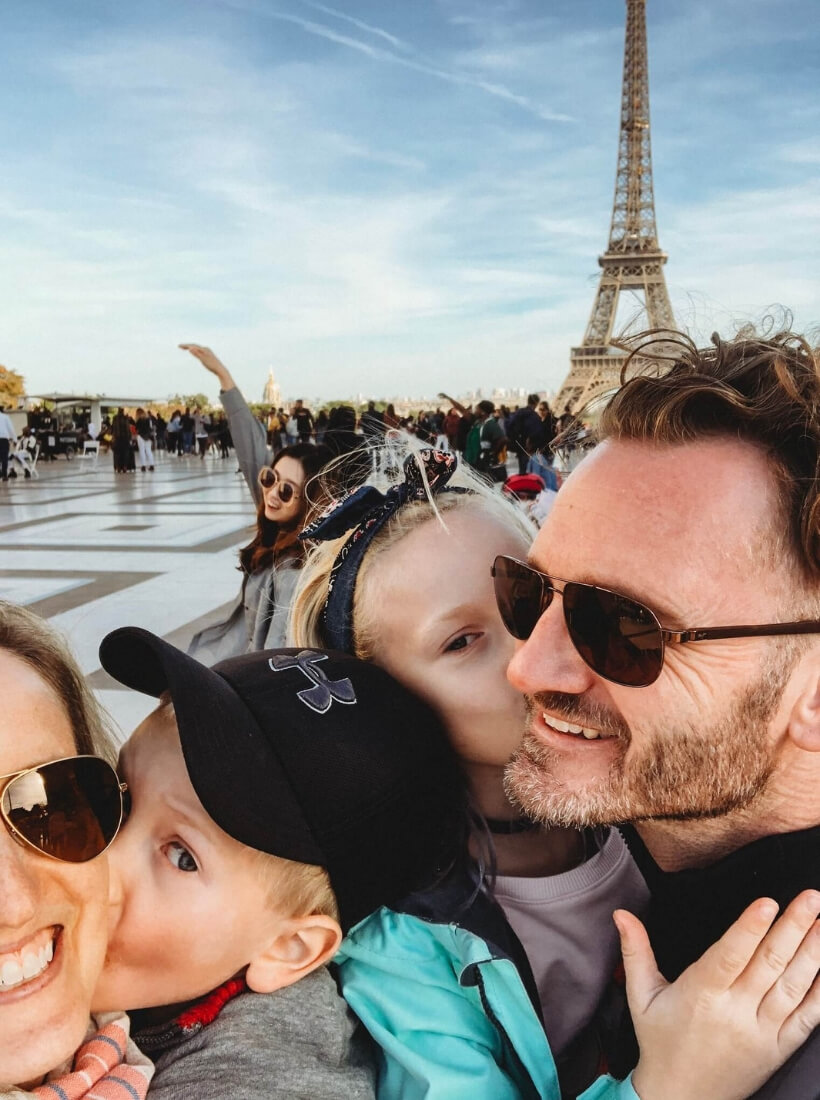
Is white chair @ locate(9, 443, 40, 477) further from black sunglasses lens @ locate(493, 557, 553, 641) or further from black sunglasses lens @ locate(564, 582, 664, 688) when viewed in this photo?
black sunglasses lens @ locate(564, 582, 664, 688)

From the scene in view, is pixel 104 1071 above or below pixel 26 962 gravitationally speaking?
below

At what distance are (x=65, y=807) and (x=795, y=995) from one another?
84 centimetres

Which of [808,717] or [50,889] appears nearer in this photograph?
[50,889]

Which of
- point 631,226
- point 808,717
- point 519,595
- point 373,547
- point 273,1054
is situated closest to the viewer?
point 273,1054

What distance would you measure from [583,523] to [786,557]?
29 cm

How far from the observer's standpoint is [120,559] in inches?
269

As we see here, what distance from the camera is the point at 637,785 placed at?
112cm

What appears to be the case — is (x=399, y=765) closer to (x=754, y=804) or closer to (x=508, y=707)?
(x=508, y=707)

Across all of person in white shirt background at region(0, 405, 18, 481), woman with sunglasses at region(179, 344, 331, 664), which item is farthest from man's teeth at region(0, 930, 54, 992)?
person in white shirt background at region(0, 405, 18, 481)

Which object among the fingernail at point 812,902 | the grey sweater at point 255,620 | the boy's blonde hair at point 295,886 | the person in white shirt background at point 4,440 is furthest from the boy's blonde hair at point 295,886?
the person in white shirt background at point 4,440

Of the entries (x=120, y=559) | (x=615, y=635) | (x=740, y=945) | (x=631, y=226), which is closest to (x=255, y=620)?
(x=615, y=635)

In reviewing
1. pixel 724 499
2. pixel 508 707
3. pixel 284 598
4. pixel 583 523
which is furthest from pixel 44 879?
pixel 284 598

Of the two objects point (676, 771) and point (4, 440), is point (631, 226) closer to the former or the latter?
point (4, 440)

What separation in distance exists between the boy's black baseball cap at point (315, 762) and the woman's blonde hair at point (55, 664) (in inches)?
2.9
